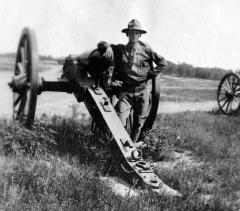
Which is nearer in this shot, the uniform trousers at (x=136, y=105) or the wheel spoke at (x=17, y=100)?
the wheel spoke at (x=17, y=100)

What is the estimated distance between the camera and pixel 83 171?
510cm

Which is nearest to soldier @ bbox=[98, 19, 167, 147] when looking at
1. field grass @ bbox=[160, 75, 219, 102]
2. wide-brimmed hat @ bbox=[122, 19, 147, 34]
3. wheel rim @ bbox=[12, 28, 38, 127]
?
wide-brimmed hat @ bbox=[122, 19, 147, 34]

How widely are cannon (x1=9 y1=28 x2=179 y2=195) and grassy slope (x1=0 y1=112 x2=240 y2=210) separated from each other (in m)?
0.30

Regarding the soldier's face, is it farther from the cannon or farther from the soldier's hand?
the soldier's hand

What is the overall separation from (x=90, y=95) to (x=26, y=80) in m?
1.10

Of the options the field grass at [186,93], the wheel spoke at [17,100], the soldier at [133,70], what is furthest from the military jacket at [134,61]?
the field grass at [186,93]

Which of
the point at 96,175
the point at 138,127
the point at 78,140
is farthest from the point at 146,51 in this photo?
the point at 96,175

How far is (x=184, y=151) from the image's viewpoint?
7.74 meters

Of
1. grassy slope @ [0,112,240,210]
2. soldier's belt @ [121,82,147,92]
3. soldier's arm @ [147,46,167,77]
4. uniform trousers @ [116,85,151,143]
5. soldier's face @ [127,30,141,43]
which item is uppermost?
soldier's face @ [127,30,141,43]

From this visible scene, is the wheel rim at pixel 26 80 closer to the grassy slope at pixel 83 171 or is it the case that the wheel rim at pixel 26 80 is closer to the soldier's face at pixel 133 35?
the grassy slope at pixel 83 171

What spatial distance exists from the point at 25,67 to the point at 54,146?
1.32 m

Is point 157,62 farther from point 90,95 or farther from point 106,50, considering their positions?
point 90,95

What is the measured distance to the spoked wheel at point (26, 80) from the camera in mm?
5271

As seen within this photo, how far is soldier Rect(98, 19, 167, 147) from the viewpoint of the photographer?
6586mm
